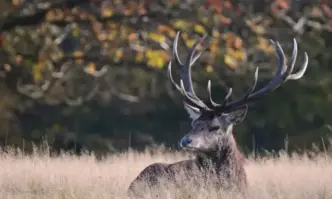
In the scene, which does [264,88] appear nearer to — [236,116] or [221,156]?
[236,116]

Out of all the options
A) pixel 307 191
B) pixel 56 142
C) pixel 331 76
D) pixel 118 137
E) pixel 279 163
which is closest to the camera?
pixel 307 191

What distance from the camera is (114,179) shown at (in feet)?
29.1

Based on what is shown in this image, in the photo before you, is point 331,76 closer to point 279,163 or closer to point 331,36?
point 331,36

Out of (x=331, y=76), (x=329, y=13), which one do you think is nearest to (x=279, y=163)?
(x=329, y=13)

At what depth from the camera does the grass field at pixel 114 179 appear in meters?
7.79

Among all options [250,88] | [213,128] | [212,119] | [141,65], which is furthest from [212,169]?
[141,65]

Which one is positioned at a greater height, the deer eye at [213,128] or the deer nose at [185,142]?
the deer eye at [213,128]

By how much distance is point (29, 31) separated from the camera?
16.9 m

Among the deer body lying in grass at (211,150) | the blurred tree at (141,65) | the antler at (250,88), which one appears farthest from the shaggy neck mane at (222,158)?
the blurred tree at (141,65)

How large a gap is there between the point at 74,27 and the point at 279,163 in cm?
524

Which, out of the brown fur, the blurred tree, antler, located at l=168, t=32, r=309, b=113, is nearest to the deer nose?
the brown fur

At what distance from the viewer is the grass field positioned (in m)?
7.79

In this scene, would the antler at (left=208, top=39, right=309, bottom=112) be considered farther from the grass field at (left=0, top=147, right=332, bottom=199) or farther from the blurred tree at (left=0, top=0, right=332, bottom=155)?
A: the blurred tree at (left=0, top=0, right=332, bottom=155)

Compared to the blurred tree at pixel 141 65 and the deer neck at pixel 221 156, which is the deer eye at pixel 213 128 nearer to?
the deer neck at pixel 221 156
